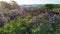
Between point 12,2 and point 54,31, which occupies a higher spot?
point 12,2

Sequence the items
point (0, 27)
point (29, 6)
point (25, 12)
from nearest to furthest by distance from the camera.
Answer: point (0, 27)
point (25, 12)
point (29, 6)

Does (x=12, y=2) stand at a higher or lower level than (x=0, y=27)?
higher

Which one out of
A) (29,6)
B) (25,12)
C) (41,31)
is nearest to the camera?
(41,31)

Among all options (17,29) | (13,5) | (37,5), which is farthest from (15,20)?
(37,5)

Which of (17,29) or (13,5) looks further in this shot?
(13,5)

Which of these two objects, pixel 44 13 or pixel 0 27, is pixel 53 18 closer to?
pixel 44 13

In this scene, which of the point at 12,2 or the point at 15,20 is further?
the point at 12,2

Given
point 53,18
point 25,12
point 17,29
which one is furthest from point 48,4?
point 17,29

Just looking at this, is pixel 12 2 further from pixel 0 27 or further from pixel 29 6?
pixel 0 27

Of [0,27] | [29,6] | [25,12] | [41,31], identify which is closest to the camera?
[41,31]
